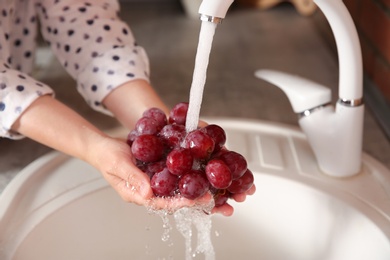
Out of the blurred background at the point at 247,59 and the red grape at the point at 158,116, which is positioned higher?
the red grape at the point at 158,116

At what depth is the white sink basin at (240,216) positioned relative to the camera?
0.75 metres

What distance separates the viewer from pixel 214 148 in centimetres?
64

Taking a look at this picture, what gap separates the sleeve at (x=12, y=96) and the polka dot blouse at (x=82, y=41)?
0.12 feet

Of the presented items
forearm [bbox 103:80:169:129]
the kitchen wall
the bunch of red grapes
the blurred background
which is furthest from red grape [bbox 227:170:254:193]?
the kitchen wall

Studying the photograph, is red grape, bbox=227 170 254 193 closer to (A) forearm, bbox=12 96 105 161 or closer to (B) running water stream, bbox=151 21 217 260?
(B) running water stream, bbox=151 21 217 260

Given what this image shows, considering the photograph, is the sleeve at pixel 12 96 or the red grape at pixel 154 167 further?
the sleeve at pixel 12 96

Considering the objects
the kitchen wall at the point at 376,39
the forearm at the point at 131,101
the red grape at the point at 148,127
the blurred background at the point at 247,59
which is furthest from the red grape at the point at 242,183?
the kitchen wall at the point at 376,39

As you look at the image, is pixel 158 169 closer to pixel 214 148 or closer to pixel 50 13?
pixel 214 148

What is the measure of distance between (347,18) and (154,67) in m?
0.58

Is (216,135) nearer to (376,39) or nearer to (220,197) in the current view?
(220,197)

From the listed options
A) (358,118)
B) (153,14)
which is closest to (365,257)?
(358,118)

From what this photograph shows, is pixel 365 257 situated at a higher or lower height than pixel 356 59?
lower

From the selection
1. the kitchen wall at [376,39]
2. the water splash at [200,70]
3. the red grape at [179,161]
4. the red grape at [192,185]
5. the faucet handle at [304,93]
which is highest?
the water splash at [200,70]

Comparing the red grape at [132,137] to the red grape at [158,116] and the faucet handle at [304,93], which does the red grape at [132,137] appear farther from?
the faucet handle at [304,93]
